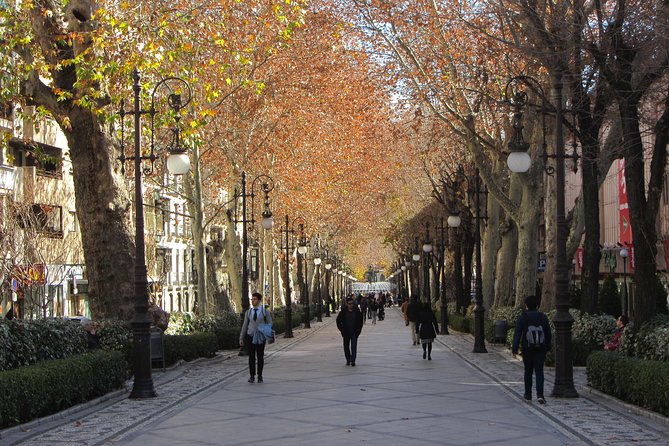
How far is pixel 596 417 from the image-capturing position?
14.9 m

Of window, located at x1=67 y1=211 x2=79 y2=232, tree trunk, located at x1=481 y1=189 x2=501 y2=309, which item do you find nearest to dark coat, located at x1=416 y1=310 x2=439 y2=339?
tree trunk, located at x1=481 y1=189 x2=501 y2=309

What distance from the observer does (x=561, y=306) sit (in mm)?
18094

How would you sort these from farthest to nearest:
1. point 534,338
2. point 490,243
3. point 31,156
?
point 31,156
point 490,243
point 534,338

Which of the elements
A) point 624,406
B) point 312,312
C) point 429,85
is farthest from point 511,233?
point 312,312

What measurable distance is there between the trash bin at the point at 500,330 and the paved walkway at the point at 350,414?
25.5 ft

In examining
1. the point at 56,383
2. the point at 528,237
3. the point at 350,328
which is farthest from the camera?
the point at 528,237

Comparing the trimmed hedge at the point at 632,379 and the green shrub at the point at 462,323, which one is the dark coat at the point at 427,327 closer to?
the trimmed hedge at the point at 632,379

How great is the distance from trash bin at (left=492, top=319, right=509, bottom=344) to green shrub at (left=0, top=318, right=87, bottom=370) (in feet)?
53.9

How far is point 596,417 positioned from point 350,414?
3.37 meters

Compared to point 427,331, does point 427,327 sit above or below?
above

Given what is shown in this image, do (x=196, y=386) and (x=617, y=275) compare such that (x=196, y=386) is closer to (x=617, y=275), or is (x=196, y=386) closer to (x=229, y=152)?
(x=229, y=152)

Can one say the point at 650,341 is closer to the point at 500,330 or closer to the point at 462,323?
the point at 500,330

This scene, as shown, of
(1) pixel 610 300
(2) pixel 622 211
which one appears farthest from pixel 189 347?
(2) pixel 622 211

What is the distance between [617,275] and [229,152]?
31.8m
